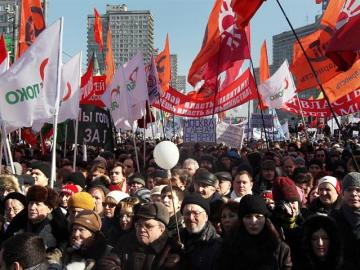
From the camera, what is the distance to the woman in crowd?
345 centimetres

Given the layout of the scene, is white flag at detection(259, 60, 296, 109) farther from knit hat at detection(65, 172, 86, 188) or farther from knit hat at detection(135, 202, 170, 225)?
knit hat at detection(135, 202, 170, 225)

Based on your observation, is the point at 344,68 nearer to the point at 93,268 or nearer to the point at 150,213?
the point at 150,213

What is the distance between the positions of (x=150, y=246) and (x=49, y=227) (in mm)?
993

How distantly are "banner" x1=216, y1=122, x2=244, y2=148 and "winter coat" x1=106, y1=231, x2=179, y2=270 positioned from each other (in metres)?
8.02

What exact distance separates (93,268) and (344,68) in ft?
12.1

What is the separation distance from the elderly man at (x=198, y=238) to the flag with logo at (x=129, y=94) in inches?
256

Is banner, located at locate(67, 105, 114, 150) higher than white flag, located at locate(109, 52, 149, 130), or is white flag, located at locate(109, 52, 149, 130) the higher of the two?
white flag, located at locate(109, 52, 149, 130)

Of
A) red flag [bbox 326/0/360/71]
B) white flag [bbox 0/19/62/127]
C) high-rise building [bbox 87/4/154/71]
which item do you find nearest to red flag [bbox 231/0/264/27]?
red flag [bbox 326/0/360/71]

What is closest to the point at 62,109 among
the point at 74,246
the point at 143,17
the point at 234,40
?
the point at 234,40

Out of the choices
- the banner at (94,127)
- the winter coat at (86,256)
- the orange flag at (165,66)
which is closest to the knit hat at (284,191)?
the winter coat at (86,256)

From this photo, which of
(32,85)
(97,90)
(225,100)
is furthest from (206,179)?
(97,90)

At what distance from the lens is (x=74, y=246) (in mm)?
3744

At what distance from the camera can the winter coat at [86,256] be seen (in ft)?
11.9

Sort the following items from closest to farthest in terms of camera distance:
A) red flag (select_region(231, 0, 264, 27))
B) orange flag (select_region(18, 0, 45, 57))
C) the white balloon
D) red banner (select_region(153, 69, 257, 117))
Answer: the white balloon, red flag (select_region(231, 0, 264, 27)), red banner (select_region(153, 69, 257, 117)), orange flag (select_region(18, 0, 45, 57))
